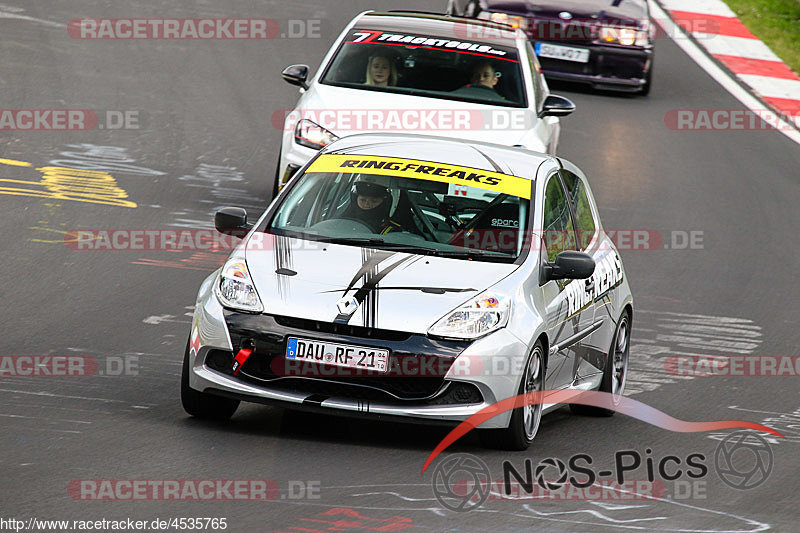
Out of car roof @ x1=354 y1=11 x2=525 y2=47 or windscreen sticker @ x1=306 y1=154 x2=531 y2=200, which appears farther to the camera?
car roof @ x1=354 y1=11 x2=525 y2=47

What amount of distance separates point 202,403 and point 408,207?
1.62 m

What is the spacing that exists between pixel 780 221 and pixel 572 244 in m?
7.39

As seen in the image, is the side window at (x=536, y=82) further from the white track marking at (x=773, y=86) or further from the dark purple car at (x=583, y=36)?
the white track marking at (x=773, y=86)

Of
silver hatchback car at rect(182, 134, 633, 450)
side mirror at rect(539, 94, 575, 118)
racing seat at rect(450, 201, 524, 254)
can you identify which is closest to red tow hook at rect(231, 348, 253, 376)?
silver hatchback car at rect(182, 134, 633, 450)

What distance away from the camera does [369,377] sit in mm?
7227

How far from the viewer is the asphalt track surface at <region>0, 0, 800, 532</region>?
21.7 ft

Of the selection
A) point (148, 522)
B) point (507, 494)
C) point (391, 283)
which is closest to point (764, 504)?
point (507, 494)

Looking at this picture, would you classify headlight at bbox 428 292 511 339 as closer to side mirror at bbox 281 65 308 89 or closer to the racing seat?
the racing seat

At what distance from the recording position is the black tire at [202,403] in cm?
760

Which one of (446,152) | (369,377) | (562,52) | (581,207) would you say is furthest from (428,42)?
(369,377)

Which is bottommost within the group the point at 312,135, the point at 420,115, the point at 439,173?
the point at 312,135

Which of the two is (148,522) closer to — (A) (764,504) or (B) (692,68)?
(A) (764,504)

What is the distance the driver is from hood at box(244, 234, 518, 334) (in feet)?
1.37

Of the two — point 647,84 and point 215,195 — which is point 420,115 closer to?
point 215,195
